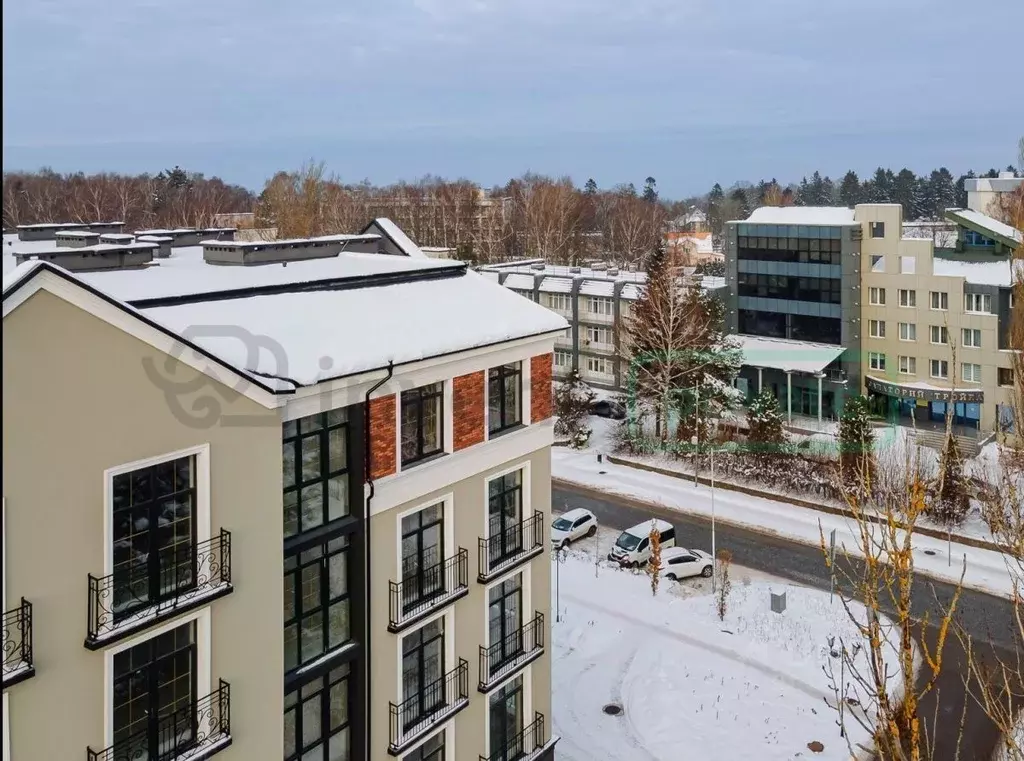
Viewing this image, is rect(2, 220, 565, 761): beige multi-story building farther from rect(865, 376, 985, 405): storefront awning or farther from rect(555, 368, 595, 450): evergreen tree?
rect(865, 376, 985, 405): storefront awning

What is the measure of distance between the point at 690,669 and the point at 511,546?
21.1 feet

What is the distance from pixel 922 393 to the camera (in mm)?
30656

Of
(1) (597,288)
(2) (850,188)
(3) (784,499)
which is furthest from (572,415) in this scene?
(2) (850,188)

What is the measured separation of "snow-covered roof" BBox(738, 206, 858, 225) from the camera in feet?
107

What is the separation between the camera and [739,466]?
1043 inches

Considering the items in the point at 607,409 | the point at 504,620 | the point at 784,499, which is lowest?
the point at 784,499

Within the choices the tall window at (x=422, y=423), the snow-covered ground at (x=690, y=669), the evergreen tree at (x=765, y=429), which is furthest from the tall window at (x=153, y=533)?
the evergreen tree at (x=765, y=429)

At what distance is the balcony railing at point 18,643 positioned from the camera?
21.8 ft

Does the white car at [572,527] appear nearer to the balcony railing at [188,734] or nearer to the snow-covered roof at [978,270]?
the balcony railing at [188,734]

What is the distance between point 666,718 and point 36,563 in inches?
431

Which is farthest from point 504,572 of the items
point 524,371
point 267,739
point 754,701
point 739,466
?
point 739,466

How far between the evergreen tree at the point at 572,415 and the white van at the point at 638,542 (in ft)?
26.3

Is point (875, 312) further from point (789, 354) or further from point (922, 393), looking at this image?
point (922, 393)

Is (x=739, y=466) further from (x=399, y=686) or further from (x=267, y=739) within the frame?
(x=267, y=739)
